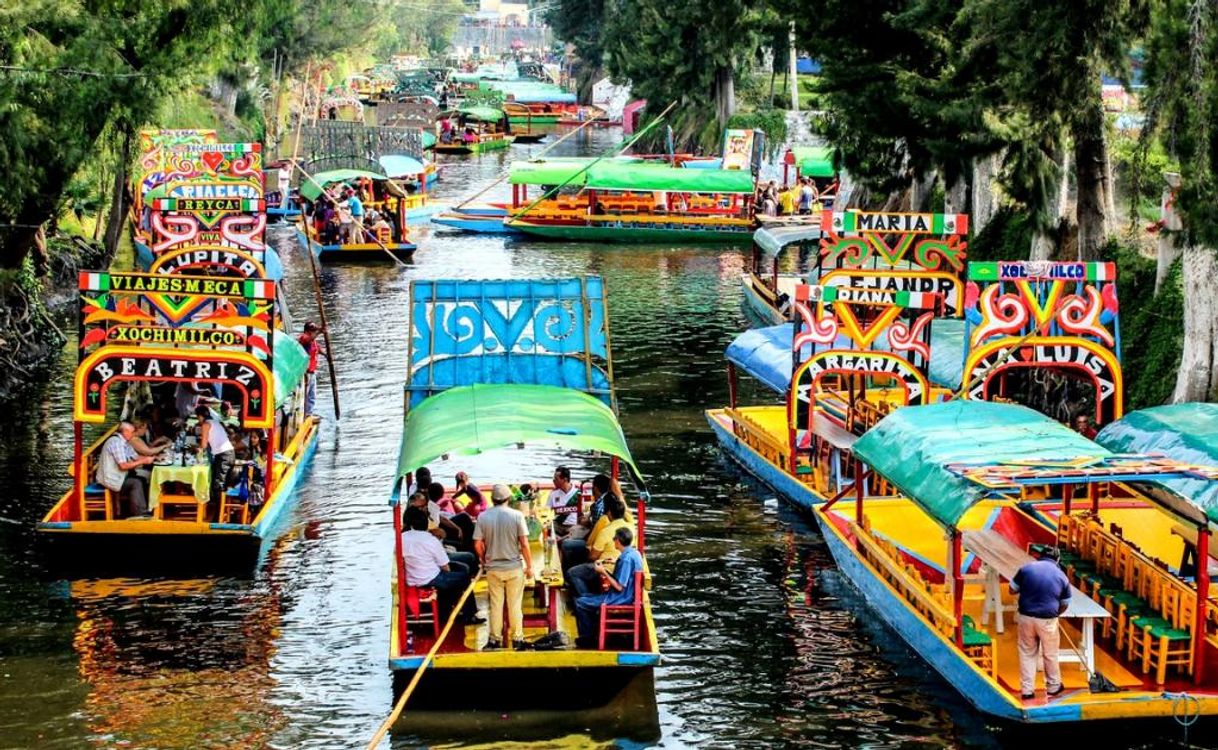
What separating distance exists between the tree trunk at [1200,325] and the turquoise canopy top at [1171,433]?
4277 millimetres

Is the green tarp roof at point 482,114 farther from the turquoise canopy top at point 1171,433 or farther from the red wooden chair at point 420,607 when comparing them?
the red wooden chair at point 420,607

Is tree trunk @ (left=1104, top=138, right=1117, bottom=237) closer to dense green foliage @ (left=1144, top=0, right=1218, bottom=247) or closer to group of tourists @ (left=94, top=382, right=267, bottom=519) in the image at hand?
dense green foliage @ (left=1144, top=0, right=1218, bottom=247)

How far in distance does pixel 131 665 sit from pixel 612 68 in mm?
73703

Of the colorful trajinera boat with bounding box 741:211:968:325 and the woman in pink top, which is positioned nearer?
the woman in pink top

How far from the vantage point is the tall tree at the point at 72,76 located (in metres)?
29.8

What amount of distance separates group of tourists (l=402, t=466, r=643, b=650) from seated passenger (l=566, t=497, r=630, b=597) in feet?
0.03

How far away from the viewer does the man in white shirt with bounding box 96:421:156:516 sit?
22391mm

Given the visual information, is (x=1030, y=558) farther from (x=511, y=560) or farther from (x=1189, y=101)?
(x=1189, y=101)

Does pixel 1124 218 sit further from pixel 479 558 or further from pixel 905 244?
pixel 479 558

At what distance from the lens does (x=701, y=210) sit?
58.1 metres

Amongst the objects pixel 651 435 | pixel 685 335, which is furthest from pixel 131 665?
pixel 685 335

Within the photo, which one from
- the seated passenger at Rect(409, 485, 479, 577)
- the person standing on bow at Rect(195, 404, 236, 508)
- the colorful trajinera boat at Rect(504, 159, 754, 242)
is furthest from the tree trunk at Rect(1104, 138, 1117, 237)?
the colorful trajinera boat at Rect(504, 159, 754, 242)

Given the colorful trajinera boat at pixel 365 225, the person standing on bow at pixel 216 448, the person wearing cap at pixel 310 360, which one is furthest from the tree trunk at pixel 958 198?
the person standing on bow at pixel 216 448

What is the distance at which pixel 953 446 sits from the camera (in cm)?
1936
